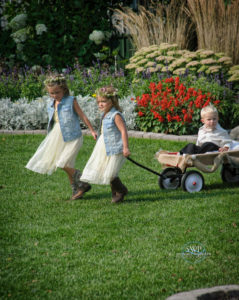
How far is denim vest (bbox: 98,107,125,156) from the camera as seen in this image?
490 centimetres

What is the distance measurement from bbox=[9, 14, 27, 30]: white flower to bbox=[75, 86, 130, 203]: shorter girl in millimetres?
7467

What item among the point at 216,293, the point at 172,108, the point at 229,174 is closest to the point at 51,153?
the point at 229,174

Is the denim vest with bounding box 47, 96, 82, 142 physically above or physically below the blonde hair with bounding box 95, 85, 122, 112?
below

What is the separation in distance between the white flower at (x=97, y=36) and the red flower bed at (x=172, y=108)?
3167mm

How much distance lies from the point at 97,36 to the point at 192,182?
658 cm

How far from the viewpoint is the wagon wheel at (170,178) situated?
17.7 ft

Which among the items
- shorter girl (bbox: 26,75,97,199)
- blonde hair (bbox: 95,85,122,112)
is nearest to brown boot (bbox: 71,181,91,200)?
shorter girl (bbox: 26,75,97,199)

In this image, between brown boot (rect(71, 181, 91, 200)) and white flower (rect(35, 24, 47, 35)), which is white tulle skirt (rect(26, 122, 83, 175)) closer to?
brown boot (rect(71, 181, 91, 200))

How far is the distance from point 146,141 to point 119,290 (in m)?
4.83

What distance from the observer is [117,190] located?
506 centimetres

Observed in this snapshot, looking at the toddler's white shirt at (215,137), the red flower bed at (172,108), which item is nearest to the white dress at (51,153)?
the toddler's white shirt at (215,137)

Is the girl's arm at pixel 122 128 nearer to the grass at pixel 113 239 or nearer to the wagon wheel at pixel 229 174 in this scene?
the grass at pixel 113 239

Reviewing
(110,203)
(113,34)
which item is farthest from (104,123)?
(113,34)

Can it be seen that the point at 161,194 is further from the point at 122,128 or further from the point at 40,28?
the point at 40,28
